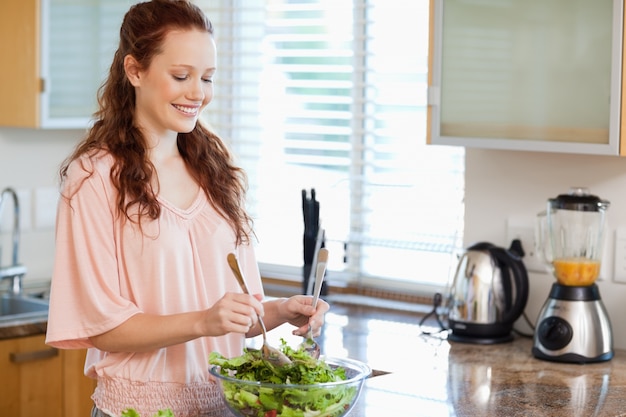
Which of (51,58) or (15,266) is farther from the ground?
(51,58)

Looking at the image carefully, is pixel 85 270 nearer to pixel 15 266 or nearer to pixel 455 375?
pixel 455 375

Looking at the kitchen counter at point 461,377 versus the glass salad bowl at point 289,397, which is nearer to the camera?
the glass salad bowl at point 289,397

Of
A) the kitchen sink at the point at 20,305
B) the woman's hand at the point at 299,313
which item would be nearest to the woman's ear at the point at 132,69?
the woman's hand at the point at 299,313

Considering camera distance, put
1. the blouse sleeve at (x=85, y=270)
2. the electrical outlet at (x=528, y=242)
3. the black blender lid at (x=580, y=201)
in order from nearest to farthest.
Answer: the blouse sleeve at (x=85, y=270), the black blender lid at (x=580, y=201), the electrical outlet at (x=528, y=242)

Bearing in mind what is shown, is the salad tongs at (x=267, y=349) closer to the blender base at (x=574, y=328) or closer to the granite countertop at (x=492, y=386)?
the granite countertop at (x=492, y=386)

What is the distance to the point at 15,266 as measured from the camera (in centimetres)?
345

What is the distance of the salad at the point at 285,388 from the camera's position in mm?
1649

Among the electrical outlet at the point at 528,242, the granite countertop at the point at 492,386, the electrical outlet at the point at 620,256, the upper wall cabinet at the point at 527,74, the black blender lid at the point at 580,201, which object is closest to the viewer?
the granite countertop at the point at 492,386

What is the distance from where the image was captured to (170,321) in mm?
1772

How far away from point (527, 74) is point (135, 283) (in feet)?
4.11

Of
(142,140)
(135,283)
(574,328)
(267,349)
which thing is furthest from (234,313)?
(574,328)

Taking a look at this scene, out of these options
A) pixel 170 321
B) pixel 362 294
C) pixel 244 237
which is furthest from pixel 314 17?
pixel 170 321

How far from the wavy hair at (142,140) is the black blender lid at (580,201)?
974 millimetres

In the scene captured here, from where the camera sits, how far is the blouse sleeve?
1795 mm
